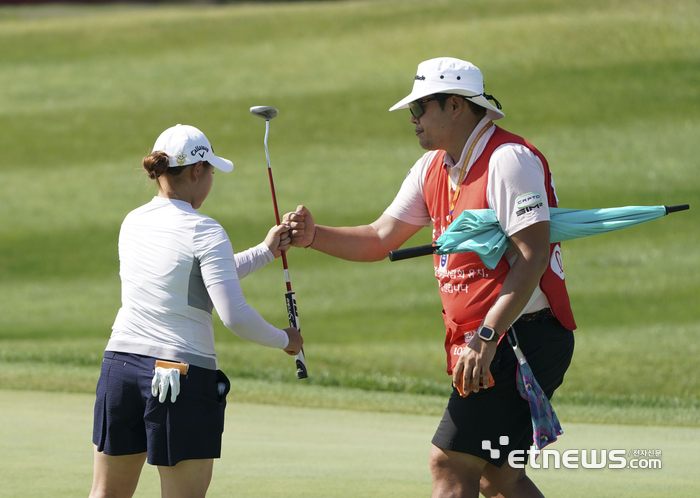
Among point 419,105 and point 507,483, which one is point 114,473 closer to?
point 507,483

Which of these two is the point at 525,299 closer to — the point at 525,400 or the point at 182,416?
the point at 525,400

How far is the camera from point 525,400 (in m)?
3.79

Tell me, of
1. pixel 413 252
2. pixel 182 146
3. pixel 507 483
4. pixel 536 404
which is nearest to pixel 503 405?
pixel 536 404

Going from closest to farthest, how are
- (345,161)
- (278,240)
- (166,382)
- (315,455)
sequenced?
(166,382) → (278,240) → (315,455) → (345,161)

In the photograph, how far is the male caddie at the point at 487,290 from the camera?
3629 millimetres

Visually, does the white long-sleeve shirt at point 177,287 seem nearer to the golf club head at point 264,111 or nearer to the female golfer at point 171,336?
the female golfer at point 171,336

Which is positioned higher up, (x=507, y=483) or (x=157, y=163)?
(x=157, y=163)

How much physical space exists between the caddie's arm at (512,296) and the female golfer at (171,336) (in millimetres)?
702

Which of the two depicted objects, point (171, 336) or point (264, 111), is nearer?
point (171, 336)

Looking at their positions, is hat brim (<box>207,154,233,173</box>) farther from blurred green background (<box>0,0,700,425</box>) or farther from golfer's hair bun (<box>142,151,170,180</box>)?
blurred green background (<box>0,0,700,425</box>)

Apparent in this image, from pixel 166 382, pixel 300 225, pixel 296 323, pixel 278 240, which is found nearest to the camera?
pixel 166 382

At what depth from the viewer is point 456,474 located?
3754 millimetres

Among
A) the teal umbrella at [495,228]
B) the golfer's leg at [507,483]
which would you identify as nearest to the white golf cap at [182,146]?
the teal umbrella at [495,228]

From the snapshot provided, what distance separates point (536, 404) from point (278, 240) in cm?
137
